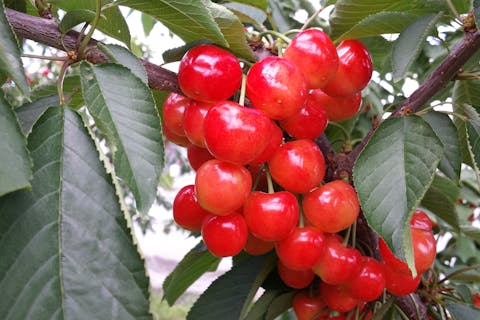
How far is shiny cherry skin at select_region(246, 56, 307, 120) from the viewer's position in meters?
0.64

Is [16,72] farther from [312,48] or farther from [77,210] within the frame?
[312,48]

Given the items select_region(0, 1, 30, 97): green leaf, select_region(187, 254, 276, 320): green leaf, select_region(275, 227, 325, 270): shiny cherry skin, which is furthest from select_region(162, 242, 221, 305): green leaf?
select_region(0, 1, 30, 97): green leaf

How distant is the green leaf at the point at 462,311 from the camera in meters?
0.91

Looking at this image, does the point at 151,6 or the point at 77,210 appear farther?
the point at 151,6

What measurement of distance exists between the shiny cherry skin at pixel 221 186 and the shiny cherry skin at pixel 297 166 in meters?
0.05

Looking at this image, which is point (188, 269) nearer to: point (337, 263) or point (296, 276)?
point (296, 276)

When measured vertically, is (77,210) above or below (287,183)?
above

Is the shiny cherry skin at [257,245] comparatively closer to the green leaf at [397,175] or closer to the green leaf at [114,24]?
the green leaf at [397,175]

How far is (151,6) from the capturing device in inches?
25.3

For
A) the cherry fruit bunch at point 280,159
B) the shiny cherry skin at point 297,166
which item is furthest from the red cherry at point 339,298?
the shiny cherry skin at point 297,166

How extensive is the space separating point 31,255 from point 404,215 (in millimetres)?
400

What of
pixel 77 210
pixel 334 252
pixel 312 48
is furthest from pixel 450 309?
pixel 77 210

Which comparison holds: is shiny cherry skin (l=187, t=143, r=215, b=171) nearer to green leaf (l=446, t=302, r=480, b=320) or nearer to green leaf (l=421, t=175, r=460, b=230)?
green leaf (l=421, t=175, r=460, b=230)

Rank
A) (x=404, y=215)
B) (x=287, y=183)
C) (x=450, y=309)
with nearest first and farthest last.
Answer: (x=404, y=215) → (x=287, y=183) → (x=450, y=309)
